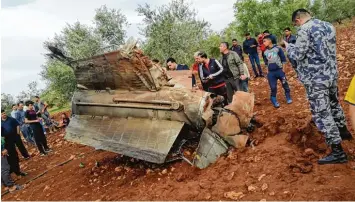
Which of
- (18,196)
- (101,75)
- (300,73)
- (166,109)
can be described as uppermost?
(101,75)

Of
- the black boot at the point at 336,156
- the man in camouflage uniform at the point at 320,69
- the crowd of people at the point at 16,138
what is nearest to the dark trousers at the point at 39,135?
the crowd of people at the point at 16,138

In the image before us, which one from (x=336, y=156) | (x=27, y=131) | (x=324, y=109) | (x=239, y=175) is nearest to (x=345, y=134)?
(x=336, y=156)

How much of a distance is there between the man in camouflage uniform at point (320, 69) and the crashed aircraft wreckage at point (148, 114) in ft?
6.16

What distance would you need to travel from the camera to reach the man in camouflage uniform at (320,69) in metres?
4.48

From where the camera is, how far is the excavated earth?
13.8 ft

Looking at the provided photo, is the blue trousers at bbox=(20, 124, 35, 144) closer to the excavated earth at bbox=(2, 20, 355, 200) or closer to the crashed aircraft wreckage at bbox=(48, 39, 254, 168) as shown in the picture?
the excavated earth at bbox=(2, 20, 355, 200)

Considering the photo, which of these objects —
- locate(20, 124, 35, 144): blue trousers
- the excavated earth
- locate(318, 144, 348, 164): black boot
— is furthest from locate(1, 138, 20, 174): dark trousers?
locate(318, 144, 348, 164): black boot

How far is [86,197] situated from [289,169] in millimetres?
3624

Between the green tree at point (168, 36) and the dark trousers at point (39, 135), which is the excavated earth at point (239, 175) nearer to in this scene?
the dark trousers at point (39, 135)

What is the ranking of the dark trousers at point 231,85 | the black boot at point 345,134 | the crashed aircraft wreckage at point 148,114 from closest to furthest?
the black boot at point 345,134 → the crashed aircraft wreckage at point 148,114 → the dark trousers at point 231,85

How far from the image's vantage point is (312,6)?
123 feet

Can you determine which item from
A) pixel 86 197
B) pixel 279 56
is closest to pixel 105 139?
pixel 86 197

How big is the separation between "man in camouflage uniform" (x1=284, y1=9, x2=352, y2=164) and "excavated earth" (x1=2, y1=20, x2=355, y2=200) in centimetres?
40

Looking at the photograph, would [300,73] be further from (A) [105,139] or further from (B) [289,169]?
(A) [105,139]
